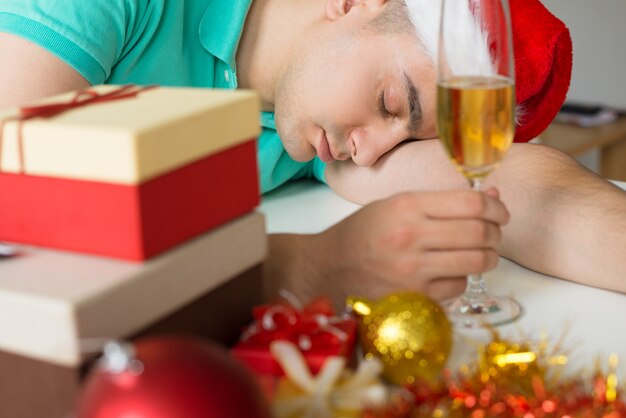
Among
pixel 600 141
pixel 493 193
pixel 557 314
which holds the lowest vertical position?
pixel 600 141

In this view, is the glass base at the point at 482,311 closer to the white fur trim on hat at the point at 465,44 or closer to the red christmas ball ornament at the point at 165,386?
the white fur trim on hat at the point at 465,44

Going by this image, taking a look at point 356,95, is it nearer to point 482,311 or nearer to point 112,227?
point 482,311

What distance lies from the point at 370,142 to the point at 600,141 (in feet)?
6.64

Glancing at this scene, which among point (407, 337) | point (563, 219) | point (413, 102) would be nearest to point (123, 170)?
point (407, 337)

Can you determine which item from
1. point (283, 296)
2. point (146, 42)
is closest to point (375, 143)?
point (146, 42)

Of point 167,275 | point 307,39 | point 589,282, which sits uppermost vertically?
point 307,39

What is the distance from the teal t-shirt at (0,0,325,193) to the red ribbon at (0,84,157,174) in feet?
1.62

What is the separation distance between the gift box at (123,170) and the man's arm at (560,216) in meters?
0.46

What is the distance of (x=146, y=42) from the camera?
1333 millimetres

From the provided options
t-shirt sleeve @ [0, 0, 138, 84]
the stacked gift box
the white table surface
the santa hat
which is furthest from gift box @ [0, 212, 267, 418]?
the santa hat

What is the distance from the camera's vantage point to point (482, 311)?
0.86 m

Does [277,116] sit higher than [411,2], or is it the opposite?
[411,2]

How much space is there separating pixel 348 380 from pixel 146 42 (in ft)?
2.86

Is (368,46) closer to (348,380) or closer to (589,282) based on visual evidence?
(589,282)
